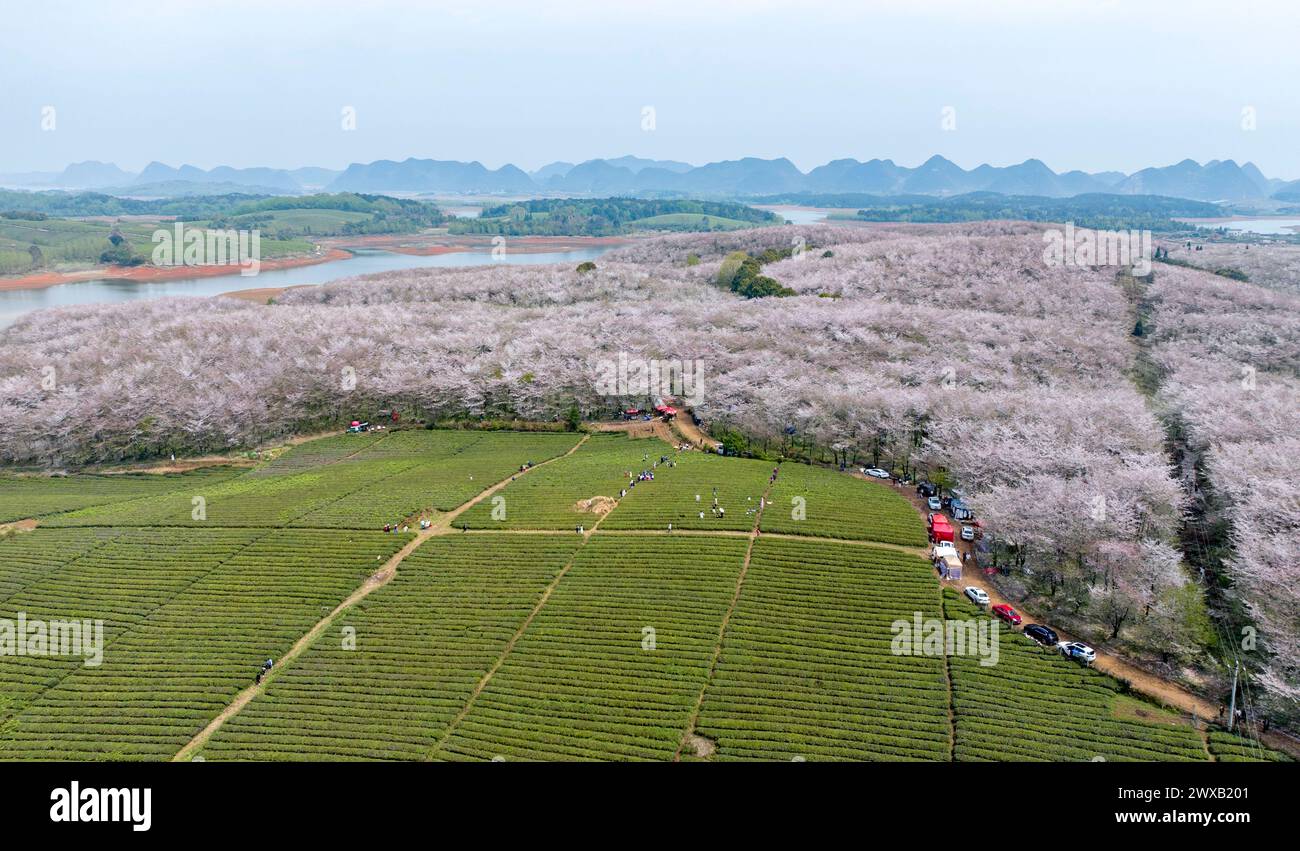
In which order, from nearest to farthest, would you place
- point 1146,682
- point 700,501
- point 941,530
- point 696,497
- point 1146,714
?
point 1146,714
point 1146,682
point 941,530
point 700,501
point 696,497

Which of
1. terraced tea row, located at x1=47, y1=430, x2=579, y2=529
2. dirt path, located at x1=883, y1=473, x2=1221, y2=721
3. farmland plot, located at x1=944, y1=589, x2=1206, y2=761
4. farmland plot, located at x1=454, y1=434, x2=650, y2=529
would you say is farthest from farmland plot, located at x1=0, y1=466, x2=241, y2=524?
dirt path, located at x1=883, y1=473, x2=1221, y2=721

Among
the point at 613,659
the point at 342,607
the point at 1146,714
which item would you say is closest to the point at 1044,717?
the point at 1146,714

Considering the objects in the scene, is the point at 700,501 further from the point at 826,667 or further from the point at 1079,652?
the point at 1079,652

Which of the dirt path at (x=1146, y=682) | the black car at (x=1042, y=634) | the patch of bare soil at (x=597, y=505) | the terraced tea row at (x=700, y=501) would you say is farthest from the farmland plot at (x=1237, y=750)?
the patch of bare soil at (x=597, y=505)

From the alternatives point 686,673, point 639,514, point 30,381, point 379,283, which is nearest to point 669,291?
point 379,283

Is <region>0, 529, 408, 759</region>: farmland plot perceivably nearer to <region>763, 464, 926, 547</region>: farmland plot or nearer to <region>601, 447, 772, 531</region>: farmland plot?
<region>601, 447, 772, 531</region>: farmland plot

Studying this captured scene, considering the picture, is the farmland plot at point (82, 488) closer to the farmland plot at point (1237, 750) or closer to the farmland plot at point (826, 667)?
the farmland plot at point (826, 667)

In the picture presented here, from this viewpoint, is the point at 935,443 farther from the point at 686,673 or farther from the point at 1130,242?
the point at 1130,242
